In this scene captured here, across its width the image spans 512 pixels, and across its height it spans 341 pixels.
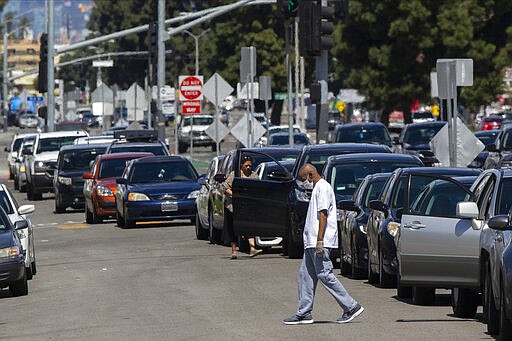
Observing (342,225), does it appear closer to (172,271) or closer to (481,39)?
(172,271)

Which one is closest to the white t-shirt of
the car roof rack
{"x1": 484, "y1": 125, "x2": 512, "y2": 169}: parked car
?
{"x1": 484, "y1": 125, "x2": 512, "y2": 169}: parked car

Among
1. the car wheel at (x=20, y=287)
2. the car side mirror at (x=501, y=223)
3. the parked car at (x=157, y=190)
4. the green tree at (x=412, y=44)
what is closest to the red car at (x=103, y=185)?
the parked car at (x=157, y=190)

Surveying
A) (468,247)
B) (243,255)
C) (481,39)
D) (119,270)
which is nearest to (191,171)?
(243,255)

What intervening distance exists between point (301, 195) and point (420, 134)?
21.6 metres

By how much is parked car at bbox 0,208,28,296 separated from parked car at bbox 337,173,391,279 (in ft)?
14.1

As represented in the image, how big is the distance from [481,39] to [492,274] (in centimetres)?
6603

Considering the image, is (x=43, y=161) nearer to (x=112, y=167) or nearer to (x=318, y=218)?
(x=112, y=167)

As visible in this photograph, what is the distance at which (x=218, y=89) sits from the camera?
42188mm

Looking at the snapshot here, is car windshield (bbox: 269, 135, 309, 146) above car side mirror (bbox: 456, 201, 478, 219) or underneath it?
underneath

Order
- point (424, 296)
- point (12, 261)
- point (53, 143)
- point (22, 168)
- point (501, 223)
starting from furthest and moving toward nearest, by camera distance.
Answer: point (22, 168) → point (53, 143) → point (12, 261) → point (424, 296) → point (501, 223)

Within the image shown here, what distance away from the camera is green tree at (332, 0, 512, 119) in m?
75.4

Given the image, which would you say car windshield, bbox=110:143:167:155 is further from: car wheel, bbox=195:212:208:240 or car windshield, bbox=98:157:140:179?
car wheel, bbox=195:212:208:240

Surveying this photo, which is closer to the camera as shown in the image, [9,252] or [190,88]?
[9,252]

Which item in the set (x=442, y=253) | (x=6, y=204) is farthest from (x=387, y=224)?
(x=6, y=204)
